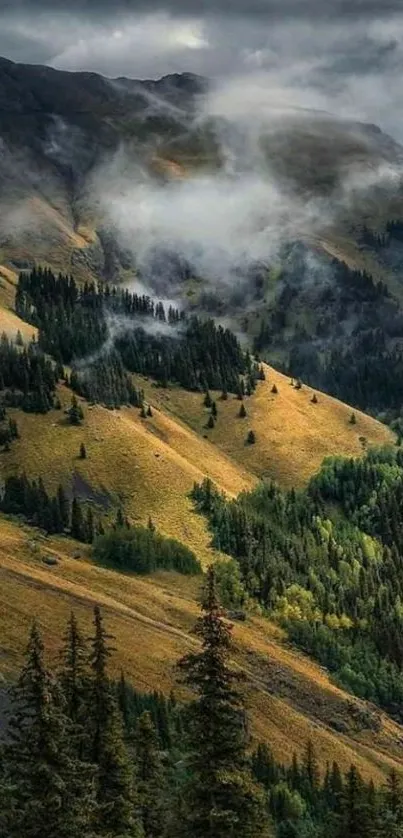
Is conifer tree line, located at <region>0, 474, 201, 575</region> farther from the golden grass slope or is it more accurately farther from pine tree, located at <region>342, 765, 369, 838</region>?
pine tree, located at <region>342, 765, 369, 838</region>

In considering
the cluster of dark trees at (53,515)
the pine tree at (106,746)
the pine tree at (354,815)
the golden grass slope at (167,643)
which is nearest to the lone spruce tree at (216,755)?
the pine tree at (106,746)

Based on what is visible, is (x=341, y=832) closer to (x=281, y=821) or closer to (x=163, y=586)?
(x=281, y=821)

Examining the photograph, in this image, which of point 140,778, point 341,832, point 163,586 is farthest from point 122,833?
point 163,586

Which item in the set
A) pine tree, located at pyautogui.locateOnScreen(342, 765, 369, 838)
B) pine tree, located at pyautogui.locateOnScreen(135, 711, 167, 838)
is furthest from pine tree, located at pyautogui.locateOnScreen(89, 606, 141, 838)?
pine tree, located at pyautogui.locateOnScreen(135, 711, 167, 838)

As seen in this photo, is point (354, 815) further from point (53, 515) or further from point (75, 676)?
point (53, 515)

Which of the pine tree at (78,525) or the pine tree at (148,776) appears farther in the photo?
the pine tree at (78,525)

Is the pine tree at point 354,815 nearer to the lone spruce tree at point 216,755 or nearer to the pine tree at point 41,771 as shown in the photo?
the lone spruce tree at point 216,755
